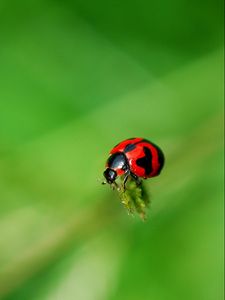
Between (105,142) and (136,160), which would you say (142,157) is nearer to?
(136,160)

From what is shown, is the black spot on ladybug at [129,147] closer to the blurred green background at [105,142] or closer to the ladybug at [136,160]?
the ladybug at [136,160]

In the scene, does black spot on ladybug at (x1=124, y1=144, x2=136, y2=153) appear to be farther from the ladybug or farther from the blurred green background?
the blurred green background

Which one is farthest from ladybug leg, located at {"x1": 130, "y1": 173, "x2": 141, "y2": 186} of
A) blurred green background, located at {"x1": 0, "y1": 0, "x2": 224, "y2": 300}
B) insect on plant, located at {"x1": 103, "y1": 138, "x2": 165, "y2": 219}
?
blurred green background, located at {"x1": 0, "y1": 0, "x2": 224, "y2": 300}

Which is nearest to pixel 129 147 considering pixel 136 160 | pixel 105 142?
pixel 136 160

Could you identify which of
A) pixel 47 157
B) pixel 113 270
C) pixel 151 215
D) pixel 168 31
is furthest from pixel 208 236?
pixel 168 31

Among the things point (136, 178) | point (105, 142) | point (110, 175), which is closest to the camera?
point (136, 178)

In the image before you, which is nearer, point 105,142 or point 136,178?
point 136,178

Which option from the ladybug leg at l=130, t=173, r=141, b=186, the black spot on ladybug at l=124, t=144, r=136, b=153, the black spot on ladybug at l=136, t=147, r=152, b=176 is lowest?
the ladybug leg at l=130, t=173, r=141, b=186
